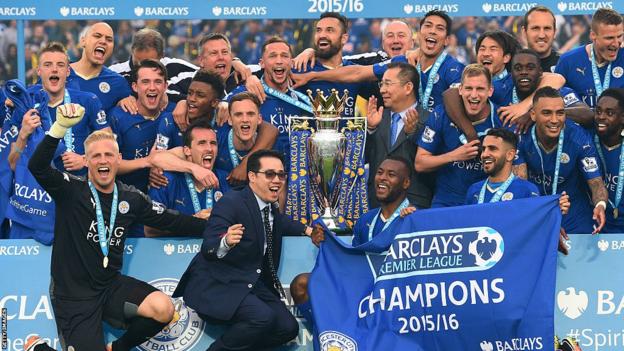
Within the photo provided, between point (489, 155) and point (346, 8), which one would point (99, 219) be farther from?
point (346, 8)

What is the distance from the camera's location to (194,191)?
1223 cm

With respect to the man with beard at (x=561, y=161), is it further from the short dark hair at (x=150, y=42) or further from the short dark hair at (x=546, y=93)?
the short dark hair at (x=150, y=42)

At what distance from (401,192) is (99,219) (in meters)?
2.29

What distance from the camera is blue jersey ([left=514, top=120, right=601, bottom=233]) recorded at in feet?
40.2

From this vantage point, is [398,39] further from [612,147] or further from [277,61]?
[612,147]

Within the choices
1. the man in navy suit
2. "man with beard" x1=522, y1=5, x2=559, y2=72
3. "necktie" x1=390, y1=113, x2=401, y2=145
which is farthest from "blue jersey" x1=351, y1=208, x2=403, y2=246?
"man with beard" x1=522, y1=5, x2=559, y2=72

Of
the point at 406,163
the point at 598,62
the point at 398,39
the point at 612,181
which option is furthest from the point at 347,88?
the point at 612,181

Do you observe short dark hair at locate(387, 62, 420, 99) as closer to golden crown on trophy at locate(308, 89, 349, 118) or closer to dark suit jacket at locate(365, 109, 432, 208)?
dark suit jacket at locate(365, 109, 432, 208)

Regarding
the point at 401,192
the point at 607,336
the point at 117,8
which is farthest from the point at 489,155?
the point at 117,8

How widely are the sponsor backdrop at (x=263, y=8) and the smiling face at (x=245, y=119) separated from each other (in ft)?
8.05

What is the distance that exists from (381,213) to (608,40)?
8.94ft

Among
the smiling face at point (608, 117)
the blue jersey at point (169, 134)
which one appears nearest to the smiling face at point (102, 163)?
the blue jersey at point (169, 134)

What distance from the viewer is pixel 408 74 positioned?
12.7 m

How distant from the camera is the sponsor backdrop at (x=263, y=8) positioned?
14680mm
